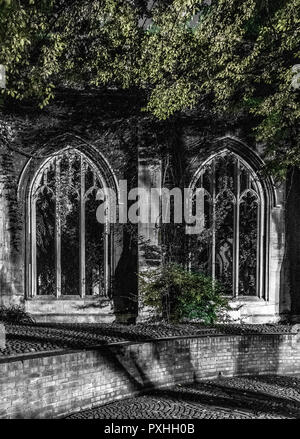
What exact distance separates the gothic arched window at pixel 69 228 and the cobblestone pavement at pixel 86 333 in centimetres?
203

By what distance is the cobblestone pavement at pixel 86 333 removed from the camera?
7.99 m

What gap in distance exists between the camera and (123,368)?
7832 mm

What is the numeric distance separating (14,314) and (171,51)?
22.6 ft

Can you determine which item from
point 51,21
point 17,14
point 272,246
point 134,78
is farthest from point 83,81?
point 272,246

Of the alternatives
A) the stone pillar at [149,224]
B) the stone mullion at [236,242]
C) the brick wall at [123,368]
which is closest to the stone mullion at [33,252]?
the stone pillar at [149,224]

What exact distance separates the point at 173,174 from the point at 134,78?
8.87 feet

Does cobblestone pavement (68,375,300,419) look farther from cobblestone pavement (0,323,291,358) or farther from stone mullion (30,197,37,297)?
stone mullion (30,197,37,297)

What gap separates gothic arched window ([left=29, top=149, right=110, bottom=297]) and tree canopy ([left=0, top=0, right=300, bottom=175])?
2.61 metres

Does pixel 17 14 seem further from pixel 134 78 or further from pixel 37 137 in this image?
pixel 37 137

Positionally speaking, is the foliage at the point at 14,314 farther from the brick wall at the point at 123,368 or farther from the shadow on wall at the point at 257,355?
the shadow on wall at the point at 257,355

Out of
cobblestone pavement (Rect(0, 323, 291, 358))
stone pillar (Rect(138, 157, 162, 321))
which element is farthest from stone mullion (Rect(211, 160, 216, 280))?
cobblestone pavement (Rect(0, 323, 291, 358))

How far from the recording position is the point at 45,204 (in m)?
12.9

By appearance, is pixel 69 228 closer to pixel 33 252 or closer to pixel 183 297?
pixel 33 252

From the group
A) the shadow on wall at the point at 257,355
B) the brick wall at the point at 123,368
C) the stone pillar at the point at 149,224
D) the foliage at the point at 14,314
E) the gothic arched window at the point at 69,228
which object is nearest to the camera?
the brick wall at the point at 123,368
